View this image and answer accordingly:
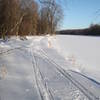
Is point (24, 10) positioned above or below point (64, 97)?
above

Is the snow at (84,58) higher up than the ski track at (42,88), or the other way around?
the ski track at (42,88)

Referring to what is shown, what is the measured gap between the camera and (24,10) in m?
32.3

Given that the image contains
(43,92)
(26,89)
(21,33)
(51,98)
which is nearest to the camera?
(51,98)

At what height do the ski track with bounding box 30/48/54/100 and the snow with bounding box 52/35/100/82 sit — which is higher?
the ski track with bounding box 30/48/54/100

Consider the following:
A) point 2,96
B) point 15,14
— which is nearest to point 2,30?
point 15,14

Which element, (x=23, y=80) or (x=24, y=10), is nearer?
(x=23, y=80)

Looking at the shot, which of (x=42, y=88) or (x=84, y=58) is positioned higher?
(x=42, y=88)

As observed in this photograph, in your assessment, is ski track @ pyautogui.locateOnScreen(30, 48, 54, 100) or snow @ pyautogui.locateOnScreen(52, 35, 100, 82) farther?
snow @ pyautogui.locateOnScreen(52, 35, 100, 82)

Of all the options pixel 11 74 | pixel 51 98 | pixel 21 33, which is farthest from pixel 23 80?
pixel 21 33

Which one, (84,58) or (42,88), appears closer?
(42,88)

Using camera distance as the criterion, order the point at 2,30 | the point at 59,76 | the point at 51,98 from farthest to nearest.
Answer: the point at 2,30 < the point at 59,76 < the point at 51,98

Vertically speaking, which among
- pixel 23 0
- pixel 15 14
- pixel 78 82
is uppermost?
pixel 23 0

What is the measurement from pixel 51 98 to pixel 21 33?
3371 centimetres

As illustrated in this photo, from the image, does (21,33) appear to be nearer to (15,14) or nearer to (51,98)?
(15,14)
